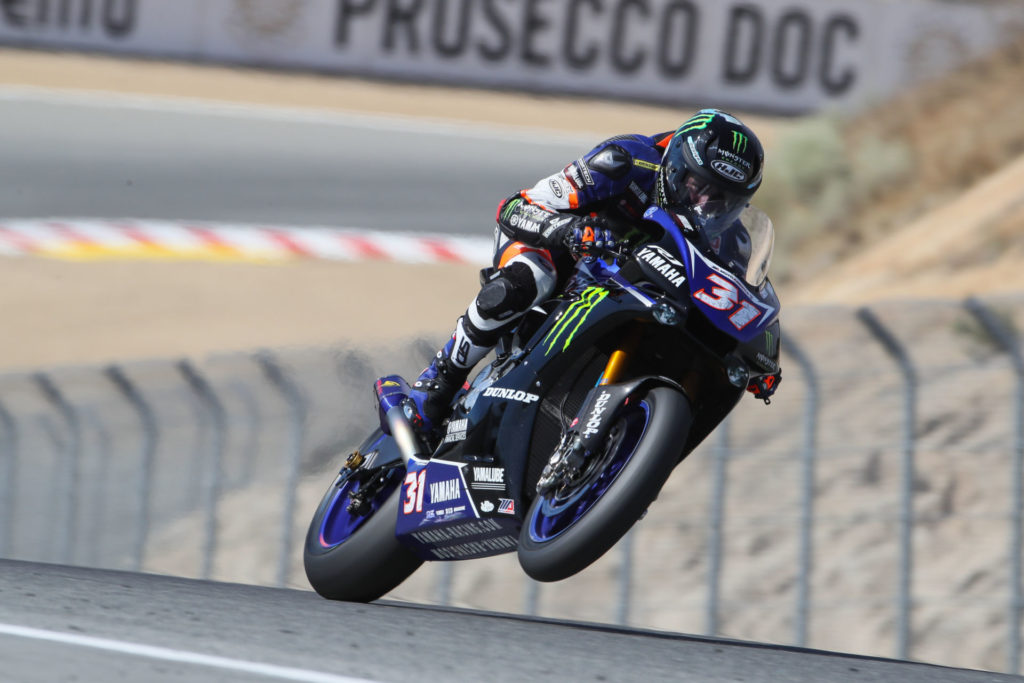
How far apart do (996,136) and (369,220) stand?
23.7 ft

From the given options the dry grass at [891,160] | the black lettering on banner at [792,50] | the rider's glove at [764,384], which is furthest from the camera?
the black lettering on banner at [792,50]

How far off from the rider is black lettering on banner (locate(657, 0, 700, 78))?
59.0 ft

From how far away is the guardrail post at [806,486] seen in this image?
700 centimetres

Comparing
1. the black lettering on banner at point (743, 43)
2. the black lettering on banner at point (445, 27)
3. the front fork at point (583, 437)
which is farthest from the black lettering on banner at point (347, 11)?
the front fork at point (583, 437)

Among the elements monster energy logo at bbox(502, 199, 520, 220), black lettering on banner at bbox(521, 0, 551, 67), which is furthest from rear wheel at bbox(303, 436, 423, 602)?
black lettering on banner at bbox(521, 0, 551, 67)

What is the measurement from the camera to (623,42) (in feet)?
77.1

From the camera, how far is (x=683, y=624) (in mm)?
7375

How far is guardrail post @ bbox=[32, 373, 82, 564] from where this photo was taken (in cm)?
921

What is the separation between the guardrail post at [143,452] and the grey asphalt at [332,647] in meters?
2.99

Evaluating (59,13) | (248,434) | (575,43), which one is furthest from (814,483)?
(59,13)

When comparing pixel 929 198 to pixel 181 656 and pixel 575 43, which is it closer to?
pixel 575 43

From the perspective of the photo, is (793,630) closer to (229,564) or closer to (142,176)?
(229,564)

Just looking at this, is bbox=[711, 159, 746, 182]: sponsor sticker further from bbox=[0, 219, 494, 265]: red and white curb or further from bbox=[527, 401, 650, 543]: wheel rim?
bbox=[0, 219, 494, 265]: red and white curb

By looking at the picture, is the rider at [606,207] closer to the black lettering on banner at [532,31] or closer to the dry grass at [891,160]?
the dry grass at [891,160]
